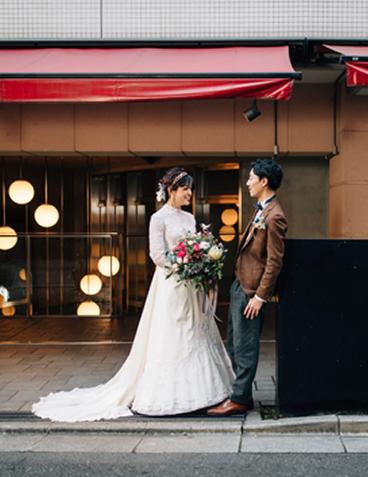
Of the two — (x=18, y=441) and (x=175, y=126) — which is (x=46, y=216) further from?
(x=18, y=441)

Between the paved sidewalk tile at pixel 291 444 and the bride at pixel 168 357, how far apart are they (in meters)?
0.59

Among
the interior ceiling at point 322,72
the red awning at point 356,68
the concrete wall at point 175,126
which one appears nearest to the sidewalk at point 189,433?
the red awning at point 356,68

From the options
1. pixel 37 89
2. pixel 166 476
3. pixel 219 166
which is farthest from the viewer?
pixel 219 166

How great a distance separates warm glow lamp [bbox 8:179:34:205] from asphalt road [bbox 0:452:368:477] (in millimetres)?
7594

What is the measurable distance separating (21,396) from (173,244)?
2.11 metres

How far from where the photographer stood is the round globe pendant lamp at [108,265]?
1212 centimetres

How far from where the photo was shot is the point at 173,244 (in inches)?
239

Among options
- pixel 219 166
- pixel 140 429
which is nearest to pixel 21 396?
pixel 140 429

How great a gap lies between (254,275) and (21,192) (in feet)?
24.7

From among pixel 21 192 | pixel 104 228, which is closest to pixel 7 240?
pixel 21 192

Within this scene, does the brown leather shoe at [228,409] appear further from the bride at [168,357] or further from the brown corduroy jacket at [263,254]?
the brown corduroy jacket at [263,254]

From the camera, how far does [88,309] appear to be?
1197 centimetres

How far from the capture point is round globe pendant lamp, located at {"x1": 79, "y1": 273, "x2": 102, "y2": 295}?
12148mm

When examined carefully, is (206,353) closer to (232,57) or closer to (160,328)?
(160,328)
